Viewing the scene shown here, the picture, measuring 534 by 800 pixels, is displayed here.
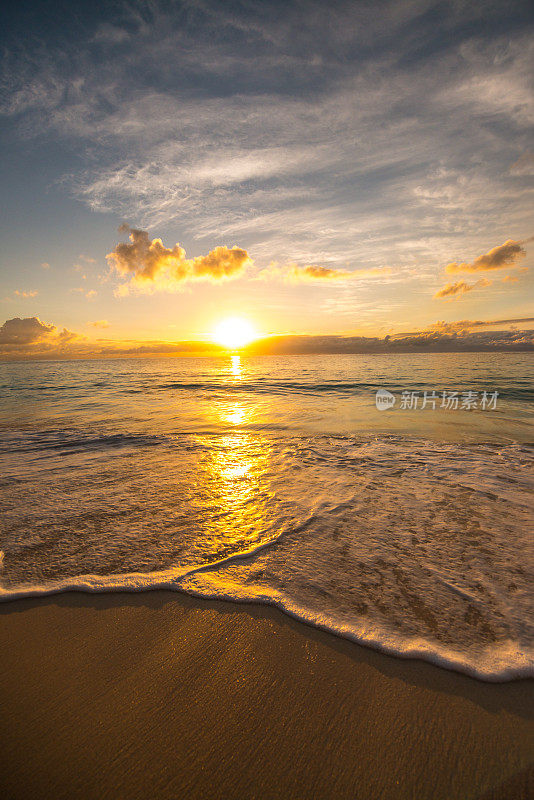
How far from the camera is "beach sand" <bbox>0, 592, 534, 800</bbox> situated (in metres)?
1.57

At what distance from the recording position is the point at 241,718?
6.03 ft

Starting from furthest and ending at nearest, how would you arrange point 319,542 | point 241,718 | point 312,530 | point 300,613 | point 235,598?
point 312,530
point 319,542
point 235,598
point 300,613
point 241,718

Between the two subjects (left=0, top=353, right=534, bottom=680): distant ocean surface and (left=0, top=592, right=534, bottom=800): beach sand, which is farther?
(left=0, top=353, right=534, bottom=680): distant ocean surface

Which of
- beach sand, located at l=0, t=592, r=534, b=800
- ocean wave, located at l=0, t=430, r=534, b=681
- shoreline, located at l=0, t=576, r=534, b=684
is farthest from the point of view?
ocean wave, located at l=0, t=430, r=534, b=681

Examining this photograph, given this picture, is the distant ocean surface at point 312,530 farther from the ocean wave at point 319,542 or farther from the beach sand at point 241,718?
the beach sand at point 241,718

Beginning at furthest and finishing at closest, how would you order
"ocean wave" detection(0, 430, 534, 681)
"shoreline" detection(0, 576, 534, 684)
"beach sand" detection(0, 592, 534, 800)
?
"ocean wave" detection(0, 430, 534, 681) < "shoreline" detection(0, 576, 534, 684) < "beach sand" detection(0, 592, 534, 800)

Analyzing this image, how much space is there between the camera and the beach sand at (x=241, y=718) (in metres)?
1.57

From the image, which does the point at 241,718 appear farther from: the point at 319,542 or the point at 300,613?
the point at 319,542

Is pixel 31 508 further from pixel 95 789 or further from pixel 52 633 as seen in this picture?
pixel 95 789

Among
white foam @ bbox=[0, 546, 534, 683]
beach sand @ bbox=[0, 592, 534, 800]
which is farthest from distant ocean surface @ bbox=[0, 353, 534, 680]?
beach sand @ bbox=[0, 592, 534, 800]

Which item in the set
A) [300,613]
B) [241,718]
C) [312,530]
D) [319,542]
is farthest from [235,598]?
[312,530]

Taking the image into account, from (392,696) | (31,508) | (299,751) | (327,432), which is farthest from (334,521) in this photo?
(327,432)

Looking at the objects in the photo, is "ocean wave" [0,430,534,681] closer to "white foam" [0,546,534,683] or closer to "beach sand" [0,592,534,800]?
"white foam" [0,546,534,683]

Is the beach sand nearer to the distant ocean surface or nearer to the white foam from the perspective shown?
the white foam
